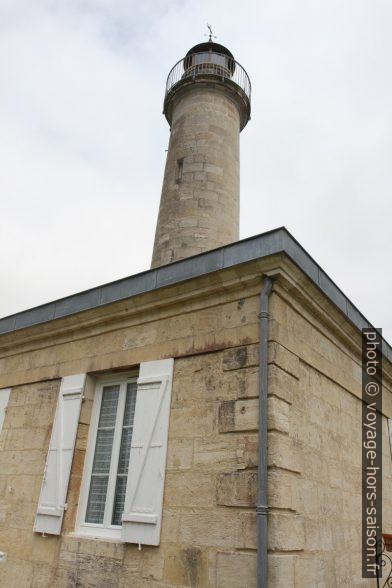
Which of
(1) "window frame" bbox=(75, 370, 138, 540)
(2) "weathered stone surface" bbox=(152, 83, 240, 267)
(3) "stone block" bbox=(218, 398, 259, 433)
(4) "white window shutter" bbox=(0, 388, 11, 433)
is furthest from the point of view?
(2) "weathered stone surface" bbox=(152, 83, 240, 267)

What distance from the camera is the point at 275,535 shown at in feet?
10.4

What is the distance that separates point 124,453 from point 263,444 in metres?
1.60

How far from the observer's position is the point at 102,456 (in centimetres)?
457

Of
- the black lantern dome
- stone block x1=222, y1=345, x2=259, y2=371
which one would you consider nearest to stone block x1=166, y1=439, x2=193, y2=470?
stone block x1=222, y1=345, x2=259, y2=371

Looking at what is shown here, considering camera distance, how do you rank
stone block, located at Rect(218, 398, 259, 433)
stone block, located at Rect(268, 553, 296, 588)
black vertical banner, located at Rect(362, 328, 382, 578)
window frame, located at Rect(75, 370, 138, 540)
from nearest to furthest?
stone block, located at Rect(268, 553, 296, 588) → stone block, located at Rect(218, 398, 259, 433) → window frame, located at Rect(75, 370, 138, 540) → black vertical banner, located at Rect(362, 328, 382, 578)

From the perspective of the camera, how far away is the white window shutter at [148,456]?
12.4 feet

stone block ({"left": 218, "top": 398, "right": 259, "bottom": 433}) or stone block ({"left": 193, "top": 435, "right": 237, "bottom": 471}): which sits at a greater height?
stone block ({"left": 218, "top": 398, "right": 259, "bottom": 433})

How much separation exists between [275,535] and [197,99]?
929cm

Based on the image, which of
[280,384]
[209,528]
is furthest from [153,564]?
[280,384]

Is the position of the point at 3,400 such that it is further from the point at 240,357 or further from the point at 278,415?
the point at 278,415

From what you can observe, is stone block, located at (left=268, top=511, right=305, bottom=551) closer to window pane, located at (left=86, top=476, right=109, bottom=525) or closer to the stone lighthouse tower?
window pane, located at (left=86, top=476, right=109, bottom=525)

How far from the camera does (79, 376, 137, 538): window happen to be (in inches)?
168

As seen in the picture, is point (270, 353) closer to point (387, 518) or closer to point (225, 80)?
point (387, 518)

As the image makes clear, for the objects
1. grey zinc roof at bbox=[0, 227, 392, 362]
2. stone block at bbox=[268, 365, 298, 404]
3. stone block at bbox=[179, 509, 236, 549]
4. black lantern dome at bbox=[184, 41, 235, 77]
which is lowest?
stone block at bbox=[179, 509, 236, 549]
